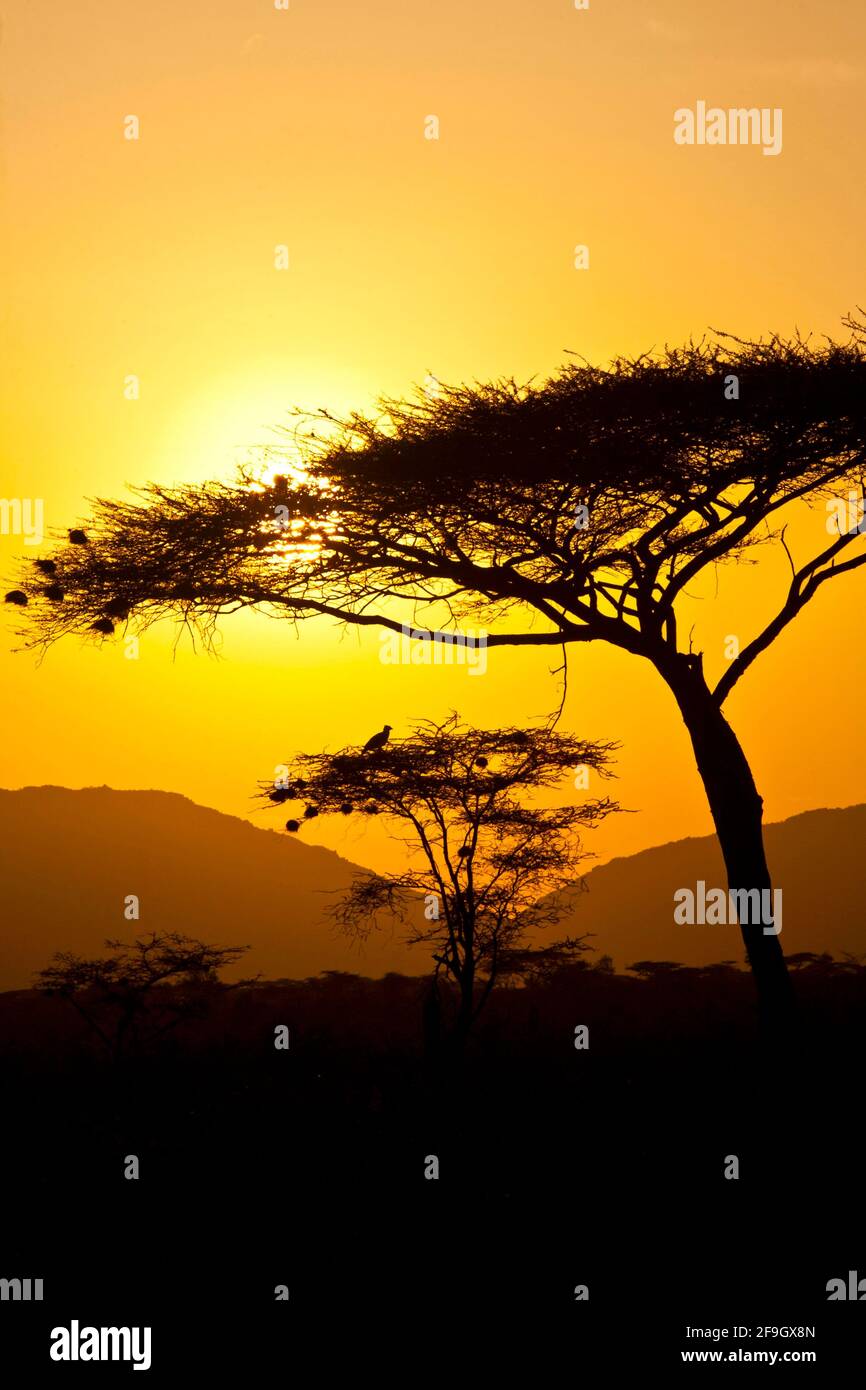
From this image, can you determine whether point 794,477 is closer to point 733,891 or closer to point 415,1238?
point 733,891

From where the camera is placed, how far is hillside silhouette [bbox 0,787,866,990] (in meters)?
82.5

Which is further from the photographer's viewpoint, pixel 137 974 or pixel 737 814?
pixel 137 974

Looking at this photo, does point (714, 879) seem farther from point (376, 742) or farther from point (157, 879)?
point (376, 742)

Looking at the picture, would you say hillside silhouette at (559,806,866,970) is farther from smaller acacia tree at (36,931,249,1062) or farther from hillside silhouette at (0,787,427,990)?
smaller acacia tree at (36,931,249,1062)

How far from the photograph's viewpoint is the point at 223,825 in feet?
445

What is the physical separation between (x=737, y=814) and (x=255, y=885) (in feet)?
327

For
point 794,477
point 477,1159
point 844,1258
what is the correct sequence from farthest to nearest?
point 794,477 < point 477,1159 < point 844,1258

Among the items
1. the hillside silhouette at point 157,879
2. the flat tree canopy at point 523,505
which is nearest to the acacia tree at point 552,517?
the flat tree canopy at point 523,505

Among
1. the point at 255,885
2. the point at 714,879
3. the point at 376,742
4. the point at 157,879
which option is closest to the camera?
the point at 376,742

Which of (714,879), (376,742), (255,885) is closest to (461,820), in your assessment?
(376,742)

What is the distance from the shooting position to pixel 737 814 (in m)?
15.8

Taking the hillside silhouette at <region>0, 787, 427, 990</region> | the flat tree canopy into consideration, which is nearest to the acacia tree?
the flat tree canopy

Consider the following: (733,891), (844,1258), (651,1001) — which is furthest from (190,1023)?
(844,1258)
